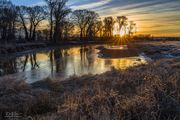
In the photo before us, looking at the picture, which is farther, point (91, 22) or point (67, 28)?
point (91, 22)

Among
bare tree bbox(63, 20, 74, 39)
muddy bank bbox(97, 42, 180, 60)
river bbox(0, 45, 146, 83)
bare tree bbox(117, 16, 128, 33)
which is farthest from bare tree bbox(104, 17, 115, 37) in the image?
river bbox(0, 45, 146, 83)

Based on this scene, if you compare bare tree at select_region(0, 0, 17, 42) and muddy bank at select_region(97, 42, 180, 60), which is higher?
bare tree at select_region(0, 0, 17, 42)

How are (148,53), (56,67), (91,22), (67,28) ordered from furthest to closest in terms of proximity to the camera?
(91,22) → (67,28) → (148,53) → (56,67)

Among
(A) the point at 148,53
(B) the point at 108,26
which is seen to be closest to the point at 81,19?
(B) the point at 108,26

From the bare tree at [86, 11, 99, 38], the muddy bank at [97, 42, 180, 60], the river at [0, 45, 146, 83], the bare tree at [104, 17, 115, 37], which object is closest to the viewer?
the river at [0, 45, 146, 83]

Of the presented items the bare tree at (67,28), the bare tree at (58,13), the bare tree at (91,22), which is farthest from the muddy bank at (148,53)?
the bare tree at (91,22)

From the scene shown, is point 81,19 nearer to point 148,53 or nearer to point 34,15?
point 34,15

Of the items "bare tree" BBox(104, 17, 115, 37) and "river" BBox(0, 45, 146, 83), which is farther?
"bare tree" BBox(104, 17, 115, 37)

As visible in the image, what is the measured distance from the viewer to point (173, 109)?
6.21m

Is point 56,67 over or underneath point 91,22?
underneath

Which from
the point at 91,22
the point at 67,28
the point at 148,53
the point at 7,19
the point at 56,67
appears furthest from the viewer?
the point at 91,22

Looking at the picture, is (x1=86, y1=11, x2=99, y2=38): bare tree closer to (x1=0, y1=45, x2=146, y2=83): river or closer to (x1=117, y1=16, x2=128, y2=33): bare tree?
(x1=117, y1=16, x2=128, y2=33): bare tree

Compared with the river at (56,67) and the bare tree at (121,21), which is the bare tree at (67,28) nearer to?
the bare tree at (121,21)

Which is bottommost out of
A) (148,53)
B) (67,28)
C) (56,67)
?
(148,53)
